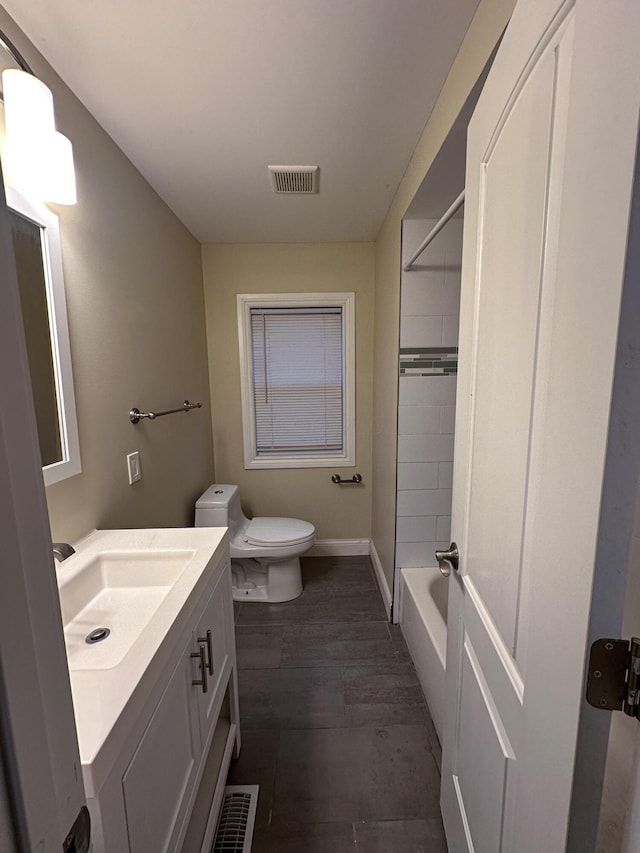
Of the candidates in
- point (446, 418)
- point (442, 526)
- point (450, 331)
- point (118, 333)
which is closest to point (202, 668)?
point (118, 333)

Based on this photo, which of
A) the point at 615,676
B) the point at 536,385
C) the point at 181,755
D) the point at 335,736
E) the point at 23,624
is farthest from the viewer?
the point at 335,736

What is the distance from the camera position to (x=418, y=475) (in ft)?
6.73

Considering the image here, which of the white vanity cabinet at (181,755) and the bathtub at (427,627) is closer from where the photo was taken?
the white vanity cabinet at (181,755)

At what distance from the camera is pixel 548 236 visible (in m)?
0.56

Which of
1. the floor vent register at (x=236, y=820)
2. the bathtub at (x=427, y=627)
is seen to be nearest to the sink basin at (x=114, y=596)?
the floor vent register at (x=236, y=820)

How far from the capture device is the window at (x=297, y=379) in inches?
104

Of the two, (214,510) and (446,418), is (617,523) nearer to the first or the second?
(446,418)

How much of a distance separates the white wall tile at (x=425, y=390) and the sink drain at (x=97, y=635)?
1.59m

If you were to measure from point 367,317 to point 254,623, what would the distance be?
2113mm

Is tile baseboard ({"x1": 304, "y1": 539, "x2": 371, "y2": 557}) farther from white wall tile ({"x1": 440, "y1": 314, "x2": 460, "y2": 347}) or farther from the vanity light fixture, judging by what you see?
the vanity light fixture

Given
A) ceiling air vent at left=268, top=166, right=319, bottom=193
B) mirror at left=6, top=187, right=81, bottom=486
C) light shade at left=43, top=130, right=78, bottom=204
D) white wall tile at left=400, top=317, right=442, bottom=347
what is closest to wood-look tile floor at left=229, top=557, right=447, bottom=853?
mirror at left=6, top=187, right=81, bottom=486

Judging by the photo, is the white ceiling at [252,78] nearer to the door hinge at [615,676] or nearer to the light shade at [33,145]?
the light shade at [33,145]

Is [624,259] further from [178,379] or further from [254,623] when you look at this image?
[254,623]

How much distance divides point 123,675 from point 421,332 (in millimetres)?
1838
